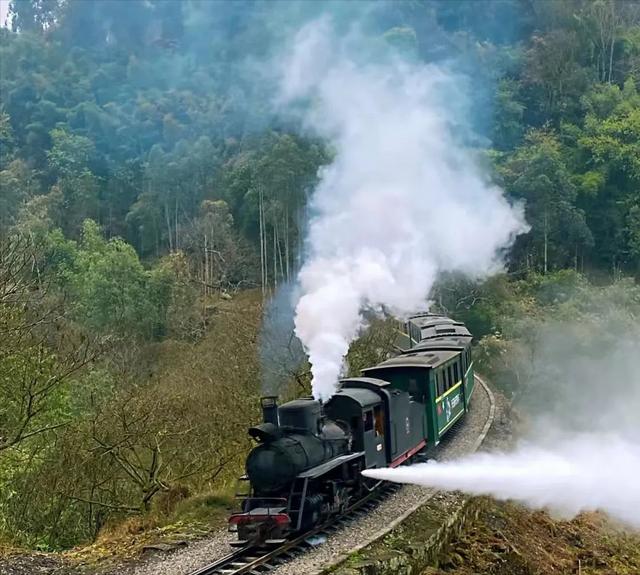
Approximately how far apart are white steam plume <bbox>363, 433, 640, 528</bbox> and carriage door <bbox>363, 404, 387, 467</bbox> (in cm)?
63

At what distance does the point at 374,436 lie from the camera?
11500 millimetres

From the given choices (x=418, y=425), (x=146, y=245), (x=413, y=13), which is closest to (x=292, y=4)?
(x=413, y=13)

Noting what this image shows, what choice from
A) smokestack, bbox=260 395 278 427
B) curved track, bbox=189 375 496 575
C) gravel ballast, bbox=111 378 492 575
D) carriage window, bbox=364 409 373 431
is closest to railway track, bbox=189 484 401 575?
curved track, bbox=189 375 496 575

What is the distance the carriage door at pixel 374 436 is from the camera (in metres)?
11.2

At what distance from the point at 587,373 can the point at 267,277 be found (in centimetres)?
1711

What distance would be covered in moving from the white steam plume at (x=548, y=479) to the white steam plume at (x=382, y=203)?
3.29 meters

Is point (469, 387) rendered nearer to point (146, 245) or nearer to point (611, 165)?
point (611, 165)

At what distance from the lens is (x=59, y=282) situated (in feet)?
108

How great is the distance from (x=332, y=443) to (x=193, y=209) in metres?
38.3

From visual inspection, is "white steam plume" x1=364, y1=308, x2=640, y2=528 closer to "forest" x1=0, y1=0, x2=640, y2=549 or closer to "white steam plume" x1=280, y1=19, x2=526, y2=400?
"forest" x1=0, y1=0, x2=640, y2=549

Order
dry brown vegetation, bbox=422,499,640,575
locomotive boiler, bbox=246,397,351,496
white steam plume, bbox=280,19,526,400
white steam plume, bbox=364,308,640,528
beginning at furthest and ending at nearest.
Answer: white steam plume, bbox=364,308,640,528 < white steam plume, bbox=280,19,526,400 < dry brown vegetation, bbox=422,499,640,575 < locomotive boiler, bbox=246,397,351,496

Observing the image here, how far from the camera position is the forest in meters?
14.8

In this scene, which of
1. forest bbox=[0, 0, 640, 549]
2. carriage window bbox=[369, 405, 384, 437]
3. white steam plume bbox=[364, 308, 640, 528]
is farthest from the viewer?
forest bbox=[0, 0, 640, 549]

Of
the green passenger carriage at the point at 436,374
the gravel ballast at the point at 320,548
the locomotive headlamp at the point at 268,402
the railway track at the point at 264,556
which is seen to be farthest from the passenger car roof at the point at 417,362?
the locomotive headlamp at the point at 268,402
